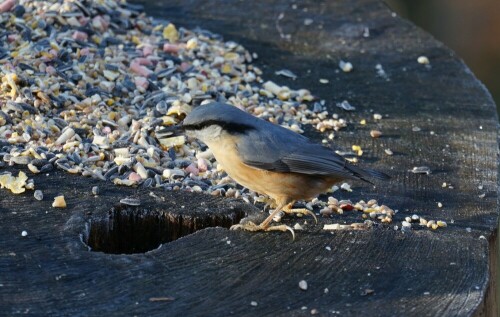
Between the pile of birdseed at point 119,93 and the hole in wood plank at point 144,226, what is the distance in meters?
0.18

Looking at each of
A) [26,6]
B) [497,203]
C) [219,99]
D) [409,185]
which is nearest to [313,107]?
[219,99]

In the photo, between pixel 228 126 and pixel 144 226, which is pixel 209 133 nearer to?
pixel 228 126

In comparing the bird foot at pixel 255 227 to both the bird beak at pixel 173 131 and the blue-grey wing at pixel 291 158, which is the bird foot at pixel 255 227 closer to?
the blue-grey wing at pixel 291 158

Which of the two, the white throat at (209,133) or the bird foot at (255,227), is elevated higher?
the white throat at (209,133)

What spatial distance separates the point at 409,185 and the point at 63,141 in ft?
4.16

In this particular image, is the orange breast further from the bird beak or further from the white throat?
the bird beak

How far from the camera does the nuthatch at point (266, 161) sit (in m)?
3.11

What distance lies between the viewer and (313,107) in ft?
12.9

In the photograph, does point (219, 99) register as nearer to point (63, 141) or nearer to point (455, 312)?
point (63, 141)

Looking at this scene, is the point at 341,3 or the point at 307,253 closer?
the point at 307,253

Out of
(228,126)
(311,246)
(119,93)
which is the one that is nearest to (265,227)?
(311,246)

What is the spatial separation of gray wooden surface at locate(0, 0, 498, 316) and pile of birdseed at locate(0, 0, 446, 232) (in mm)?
127

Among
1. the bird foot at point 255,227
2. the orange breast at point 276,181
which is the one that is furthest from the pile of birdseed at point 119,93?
the bird foot at point 255,227

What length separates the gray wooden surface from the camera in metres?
2.53
